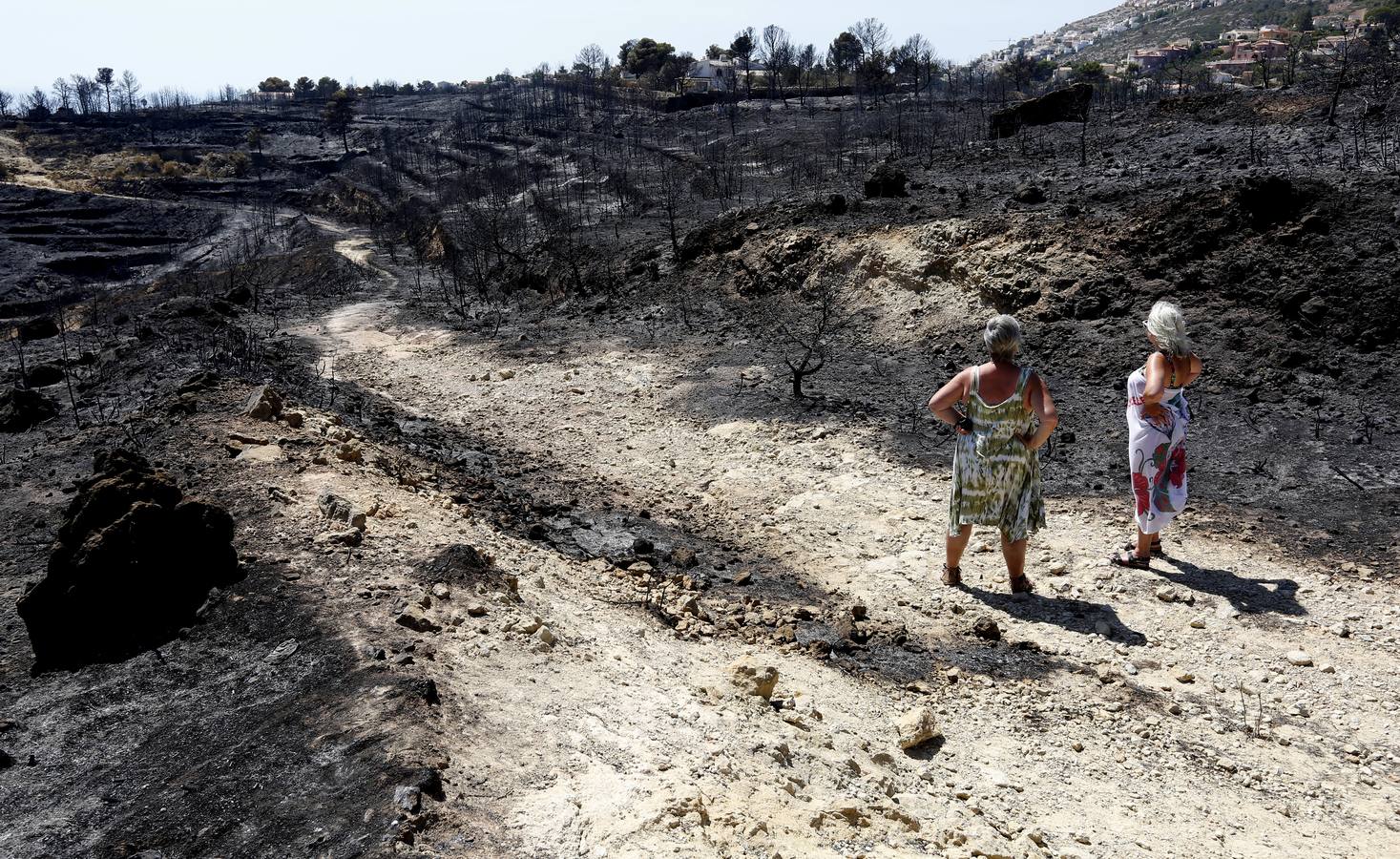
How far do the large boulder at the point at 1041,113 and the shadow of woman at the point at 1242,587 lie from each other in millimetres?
16606

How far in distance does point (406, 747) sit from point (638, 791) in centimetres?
81

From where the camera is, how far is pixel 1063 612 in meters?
4.69

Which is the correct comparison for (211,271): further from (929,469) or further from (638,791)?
(638,791)

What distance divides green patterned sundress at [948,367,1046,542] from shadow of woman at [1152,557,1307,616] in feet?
3.60

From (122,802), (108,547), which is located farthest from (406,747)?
(108,547)

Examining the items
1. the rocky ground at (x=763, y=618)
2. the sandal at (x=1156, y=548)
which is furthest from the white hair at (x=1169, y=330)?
the rocky ground at (x=763, y=618)

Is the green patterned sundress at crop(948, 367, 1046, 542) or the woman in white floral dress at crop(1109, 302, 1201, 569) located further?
the woman in white floral dress at crop(1109, 302, 1201, 569)

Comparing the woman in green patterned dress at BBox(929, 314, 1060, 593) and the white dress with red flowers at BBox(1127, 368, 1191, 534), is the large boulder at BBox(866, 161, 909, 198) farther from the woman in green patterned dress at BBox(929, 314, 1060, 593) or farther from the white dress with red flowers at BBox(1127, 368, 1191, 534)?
the woman in green patterned dress at BBox(929, 314, 1060, 593)

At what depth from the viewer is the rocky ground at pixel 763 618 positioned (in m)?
2.81

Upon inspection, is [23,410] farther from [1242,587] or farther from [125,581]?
[1242,587]

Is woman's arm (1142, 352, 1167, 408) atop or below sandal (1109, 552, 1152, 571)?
atop

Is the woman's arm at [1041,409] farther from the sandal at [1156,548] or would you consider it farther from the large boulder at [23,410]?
the large boulder at [23,410]

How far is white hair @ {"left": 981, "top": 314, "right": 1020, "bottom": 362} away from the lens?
422 cm

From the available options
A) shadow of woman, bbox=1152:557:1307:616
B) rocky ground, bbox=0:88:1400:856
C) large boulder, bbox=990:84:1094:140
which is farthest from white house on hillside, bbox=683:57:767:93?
shadow of woman, bbox=1152:557:1307:616
